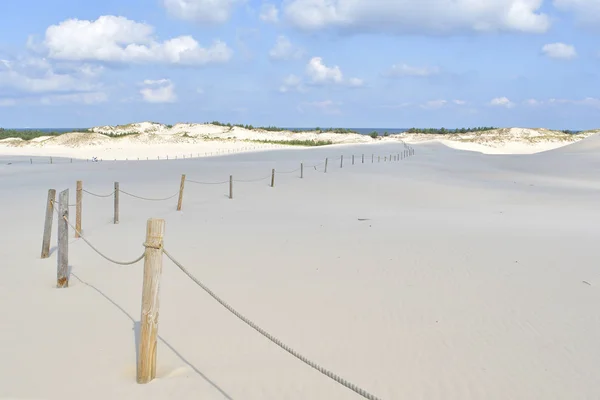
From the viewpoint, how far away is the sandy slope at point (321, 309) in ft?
17.5

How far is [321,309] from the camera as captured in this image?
7301mm

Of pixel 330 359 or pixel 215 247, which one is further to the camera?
pixel 215 247

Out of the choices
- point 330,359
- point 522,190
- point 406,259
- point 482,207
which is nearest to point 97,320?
point 330,359

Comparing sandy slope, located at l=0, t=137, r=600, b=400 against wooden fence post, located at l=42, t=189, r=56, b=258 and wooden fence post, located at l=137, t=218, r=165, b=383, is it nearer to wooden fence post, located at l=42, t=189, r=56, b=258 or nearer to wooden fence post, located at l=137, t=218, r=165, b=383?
wooden fence post, located at l=42, t=189, r=56, b=258

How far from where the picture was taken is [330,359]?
5781 mm

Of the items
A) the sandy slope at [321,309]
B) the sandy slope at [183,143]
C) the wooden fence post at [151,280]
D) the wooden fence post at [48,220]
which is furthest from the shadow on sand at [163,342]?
the sandy slope at [183,143]

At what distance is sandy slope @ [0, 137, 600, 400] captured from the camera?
5.32m

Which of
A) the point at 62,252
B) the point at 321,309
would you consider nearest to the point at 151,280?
the point at 321,309

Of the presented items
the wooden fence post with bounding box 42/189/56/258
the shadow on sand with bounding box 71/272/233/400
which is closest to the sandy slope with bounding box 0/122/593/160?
the wooden fence post with bounding box 42/189/56/258

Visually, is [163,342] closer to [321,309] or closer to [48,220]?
[321,309]

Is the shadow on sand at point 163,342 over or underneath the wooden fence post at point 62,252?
underneath

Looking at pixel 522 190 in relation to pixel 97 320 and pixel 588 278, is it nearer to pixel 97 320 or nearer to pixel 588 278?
pixel 588 278

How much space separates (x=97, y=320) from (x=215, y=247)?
4341 mm

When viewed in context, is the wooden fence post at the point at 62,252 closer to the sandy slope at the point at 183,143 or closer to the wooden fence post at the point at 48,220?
the wooden fence post at the point at 48,220
